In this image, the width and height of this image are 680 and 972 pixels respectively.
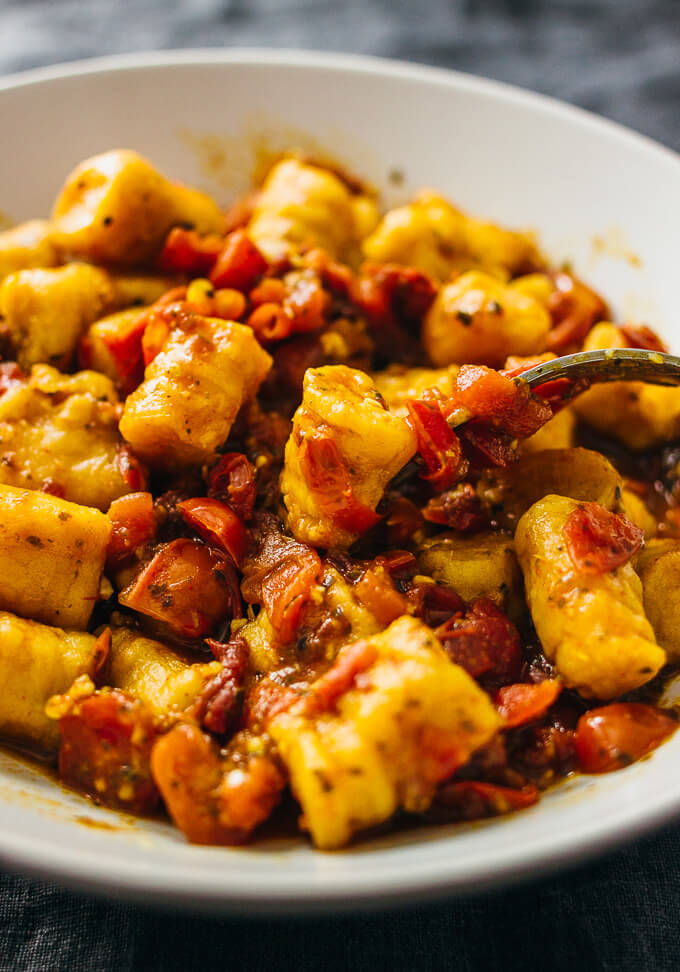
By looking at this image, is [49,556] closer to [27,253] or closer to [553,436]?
[27,253]

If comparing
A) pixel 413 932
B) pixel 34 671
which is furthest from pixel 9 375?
pixel 413 932

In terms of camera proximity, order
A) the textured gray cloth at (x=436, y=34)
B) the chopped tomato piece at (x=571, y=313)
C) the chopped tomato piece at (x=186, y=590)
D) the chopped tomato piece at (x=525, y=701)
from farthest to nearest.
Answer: the textured gray cloth at (x=436, y=34) → the chopped tomato piece at (x=571, y=313) → the chopped tomato piece at (x=186, y=590) → the chopped tomato piece at (x=525, y=701)

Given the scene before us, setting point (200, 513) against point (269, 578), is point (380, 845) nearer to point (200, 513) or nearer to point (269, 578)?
point (269, 578)

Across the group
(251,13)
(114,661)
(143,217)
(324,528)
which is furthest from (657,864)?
(251,13)

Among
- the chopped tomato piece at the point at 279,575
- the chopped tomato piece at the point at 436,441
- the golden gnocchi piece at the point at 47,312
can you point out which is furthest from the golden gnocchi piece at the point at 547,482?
the golden gnocchi piece at the point at 47,312

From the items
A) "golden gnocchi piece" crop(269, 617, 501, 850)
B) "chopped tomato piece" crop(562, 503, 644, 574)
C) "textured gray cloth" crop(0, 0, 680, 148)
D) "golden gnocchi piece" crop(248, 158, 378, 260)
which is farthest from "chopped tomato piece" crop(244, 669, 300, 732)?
"textured gray cloth" crop(0, 0, 680, 148)

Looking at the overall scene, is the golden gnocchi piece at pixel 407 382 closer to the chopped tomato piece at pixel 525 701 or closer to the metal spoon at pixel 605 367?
the metal spoon at pixel 605 367
